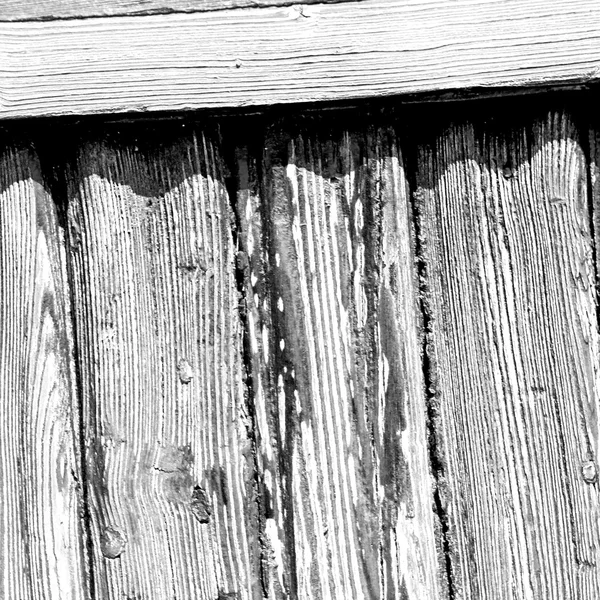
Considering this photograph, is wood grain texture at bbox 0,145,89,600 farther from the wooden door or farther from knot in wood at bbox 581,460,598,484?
knot in wood at bbox 581,460,598,484

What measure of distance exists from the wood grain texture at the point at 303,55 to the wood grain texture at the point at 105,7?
0.7 inches

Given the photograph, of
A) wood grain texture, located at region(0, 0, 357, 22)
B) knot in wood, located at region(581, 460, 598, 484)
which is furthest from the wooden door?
wood grain texture, located at region(0, 0, 357, 22)

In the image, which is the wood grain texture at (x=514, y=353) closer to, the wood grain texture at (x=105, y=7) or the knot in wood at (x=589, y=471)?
the knot in wood at (x=589, y=471)

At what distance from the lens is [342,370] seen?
125 centimetres

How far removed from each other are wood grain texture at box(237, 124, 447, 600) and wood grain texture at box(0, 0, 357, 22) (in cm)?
22

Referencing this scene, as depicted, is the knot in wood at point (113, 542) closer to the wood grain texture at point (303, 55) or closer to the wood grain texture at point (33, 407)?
the wood grain texture at point (33, 407)

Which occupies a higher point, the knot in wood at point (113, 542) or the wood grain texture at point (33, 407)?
the wood grain texture at point (33, 407)

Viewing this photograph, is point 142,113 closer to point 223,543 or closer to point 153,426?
point 153,426

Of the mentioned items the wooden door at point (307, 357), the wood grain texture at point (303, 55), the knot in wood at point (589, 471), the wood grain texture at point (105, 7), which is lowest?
the knot in wood at point (589, 471)

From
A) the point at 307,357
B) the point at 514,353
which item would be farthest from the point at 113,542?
the point at 514,353

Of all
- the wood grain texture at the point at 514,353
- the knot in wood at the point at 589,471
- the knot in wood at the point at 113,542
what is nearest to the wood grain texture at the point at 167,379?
the knot in wood at the point at 113,542

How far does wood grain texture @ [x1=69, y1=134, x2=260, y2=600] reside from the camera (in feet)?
4.12

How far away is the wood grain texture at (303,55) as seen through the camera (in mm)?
1172

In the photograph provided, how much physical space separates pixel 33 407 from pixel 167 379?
0.77ft
